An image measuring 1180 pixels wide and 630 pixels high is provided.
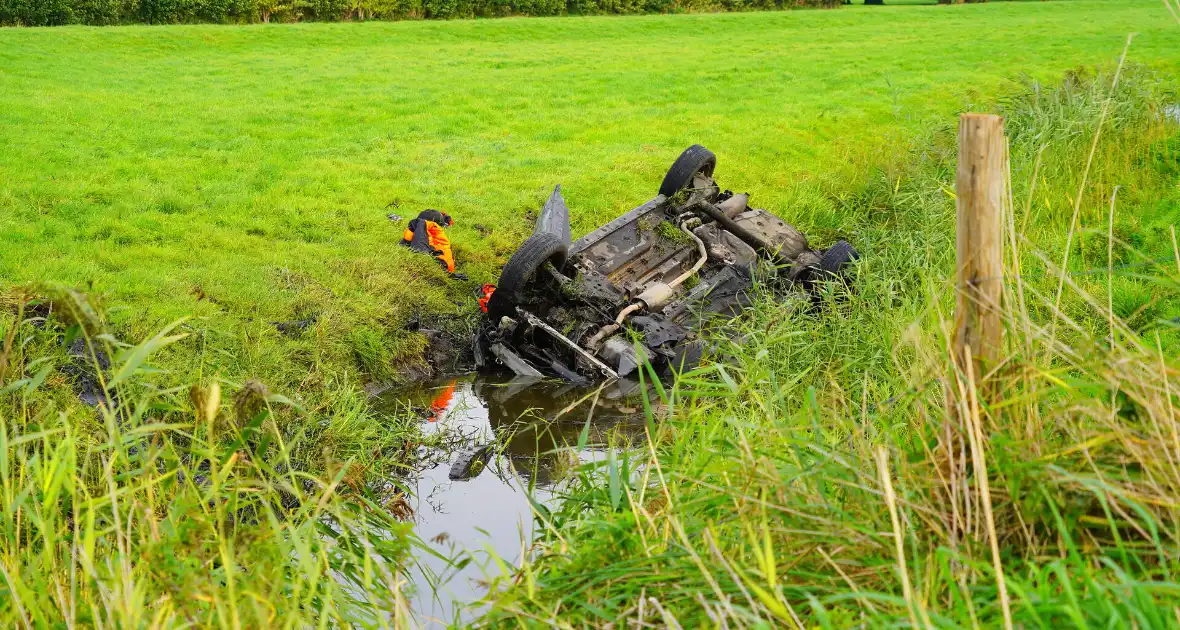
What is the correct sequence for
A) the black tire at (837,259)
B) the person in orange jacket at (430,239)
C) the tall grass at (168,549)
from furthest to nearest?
the person in orange jacket at (430,239) < the black tire at (837,259) < the tall grass at (168,549)

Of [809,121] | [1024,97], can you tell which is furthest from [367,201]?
[1024,97]

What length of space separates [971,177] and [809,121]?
13.7 metres

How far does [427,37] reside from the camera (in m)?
27.5

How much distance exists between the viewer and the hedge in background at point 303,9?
24.8 meters

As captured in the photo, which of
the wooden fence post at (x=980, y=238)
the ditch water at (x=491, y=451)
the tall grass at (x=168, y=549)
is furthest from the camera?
the ditch water at (x=491, y=451)

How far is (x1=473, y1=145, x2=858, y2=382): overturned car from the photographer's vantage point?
7348 millimetres

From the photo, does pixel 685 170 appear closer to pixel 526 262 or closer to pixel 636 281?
pixel 636 281

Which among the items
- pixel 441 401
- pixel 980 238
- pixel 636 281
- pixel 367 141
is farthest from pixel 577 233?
pixel 980 238

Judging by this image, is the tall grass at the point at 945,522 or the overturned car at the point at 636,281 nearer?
the tall grass at the point at 945,522

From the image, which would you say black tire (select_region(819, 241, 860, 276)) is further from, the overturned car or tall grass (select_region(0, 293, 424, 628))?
tall grass (select_region(0, 293, 424, 628))

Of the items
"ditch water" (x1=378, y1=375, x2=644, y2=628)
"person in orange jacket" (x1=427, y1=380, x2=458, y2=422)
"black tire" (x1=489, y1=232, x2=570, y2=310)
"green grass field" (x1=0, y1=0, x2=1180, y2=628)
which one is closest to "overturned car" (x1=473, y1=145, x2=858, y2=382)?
"black tire" (x1=489, y1=232, x2=570, y2=310)

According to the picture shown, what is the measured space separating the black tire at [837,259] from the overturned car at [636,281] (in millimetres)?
10

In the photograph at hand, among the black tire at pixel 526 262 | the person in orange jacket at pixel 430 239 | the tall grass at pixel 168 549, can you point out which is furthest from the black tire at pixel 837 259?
the tall grass at pixel 168 549

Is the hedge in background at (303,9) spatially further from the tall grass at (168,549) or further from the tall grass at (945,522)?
the tall grass at (945,522)
